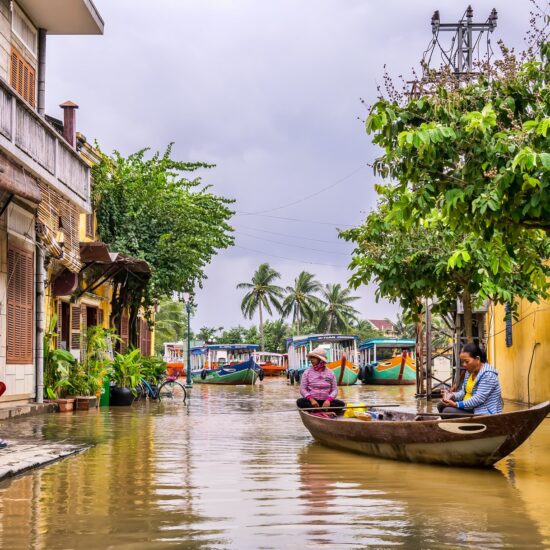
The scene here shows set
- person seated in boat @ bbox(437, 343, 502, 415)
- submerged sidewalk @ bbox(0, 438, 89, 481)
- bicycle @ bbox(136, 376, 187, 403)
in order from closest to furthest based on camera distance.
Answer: submerged sidewalk @ bbox(0, 438, 89, 481) → person seated in boat @ bbox(437, 343, 502, 415) → bicycle @ bbox(136, 376, 187, 403)

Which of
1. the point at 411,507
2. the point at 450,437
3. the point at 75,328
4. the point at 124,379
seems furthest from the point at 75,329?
the point at 411,507

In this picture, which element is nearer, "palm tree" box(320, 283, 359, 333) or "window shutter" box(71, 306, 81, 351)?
"window shutter" box(71, 306, 81, 351)

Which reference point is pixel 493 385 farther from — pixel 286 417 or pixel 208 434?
pixel 286 417

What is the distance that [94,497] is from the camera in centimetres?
840

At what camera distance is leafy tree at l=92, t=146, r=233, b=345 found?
2739 centimetres

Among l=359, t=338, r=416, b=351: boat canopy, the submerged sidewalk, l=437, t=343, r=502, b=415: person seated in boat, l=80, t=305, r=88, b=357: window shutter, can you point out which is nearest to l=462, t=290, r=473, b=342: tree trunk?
l=437, t=343, r=502, b=415: person seated in boat

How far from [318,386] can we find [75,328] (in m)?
11.6

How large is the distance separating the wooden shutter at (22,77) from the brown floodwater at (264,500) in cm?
766

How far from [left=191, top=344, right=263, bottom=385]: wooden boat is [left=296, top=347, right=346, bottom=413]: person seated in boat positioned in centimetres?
3624

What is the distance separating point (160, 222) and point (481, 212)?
19917mm

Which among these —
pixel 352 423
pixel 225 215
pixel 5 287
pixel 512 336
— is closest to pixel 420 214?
pixel 352 423

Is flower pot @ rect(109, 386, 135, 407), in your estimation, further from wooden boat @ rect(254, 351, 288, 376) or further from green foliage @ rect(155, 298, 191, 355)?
green foliage @ rect(155, 298, 191, 355)

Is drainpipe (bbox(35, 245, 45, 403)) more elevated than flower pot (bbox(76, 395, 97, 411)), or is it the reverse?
drainpipe (bbox(35, 245, 45, 403))

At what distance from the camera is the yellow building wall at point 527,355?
21.8 meters
